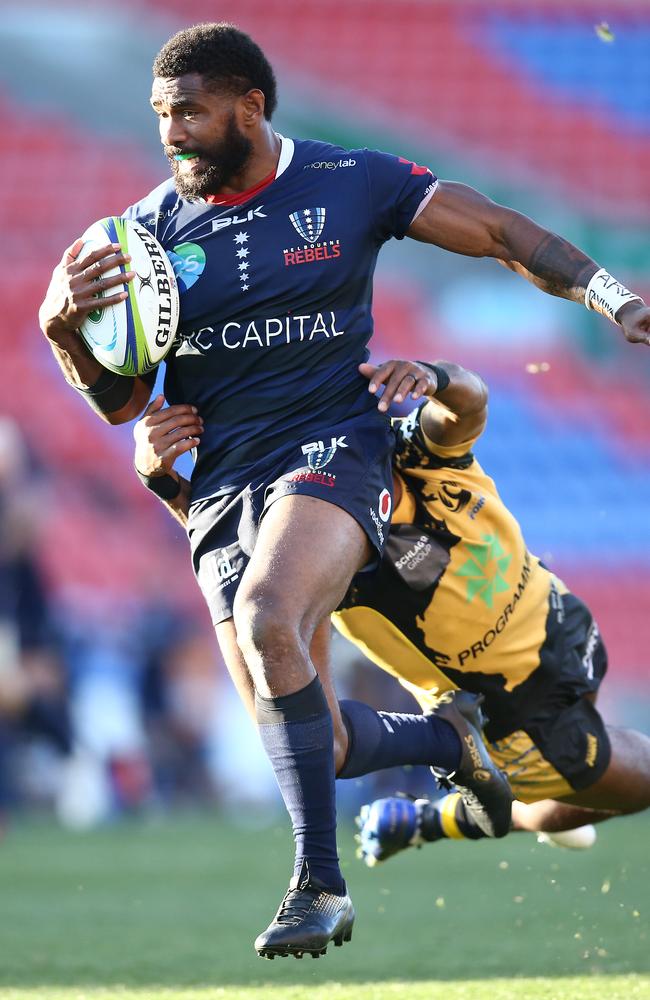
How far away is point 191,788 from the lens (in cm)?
1207

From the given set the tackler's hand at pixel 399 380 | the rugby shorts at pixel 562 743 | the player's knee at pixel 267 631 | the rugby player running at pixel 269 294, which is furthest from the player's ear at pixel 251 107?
the rugby shorts at pixel 562 743

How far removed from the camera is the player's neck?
4.71 meters

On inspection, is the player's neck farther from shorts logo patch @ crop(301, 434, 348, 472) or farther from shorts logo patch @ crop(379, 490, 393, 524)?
shorts logo patch @ crop(379, 490, 393, 524)

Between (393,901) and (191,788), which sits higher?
(393,901)

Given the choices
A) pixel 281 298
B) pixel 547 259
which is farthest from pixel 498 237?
pixel 281 298

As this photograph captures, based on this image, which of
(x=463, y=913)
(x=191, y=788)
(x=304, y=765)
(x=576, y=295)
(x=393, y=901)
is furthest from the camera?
(x=191, y=788)

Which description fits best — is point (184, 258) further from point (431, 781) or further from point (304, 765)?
point (431, 781)

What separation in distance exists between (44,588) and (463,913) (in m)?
5.40

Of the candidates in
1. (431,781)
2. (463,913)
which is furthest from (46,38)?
(463,913)

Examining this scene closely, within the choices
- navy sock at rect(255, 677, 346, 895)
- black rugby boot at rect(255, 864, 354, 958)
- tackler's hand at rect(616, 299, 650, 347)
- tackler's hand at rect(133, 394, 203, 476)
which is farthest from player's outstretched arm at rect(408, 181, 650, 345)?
black rugby boot at rect(255, 864, 354, 958)

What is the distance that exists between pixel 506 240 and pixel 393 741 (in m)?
1.65

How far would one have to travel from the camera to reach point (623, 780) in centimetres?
562

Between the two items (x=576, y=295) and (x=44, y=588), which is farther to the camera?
(x=44, y=588)

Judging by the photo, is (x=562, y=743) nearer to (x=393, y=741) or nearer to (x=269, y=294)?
(x=393, y=741)
